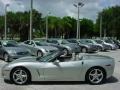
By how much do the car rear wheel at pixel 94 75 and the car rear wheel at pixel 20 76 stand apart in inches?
79.8

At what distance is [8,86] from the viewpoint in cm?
1008

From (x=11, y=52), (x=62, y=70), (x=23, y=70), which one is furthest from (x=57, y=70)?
(x=11, y=52)

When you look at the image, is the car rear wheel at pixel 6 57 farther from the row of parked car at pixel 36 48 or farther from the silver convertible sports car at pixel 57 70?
the silver convertible sports car at pixel 57 70

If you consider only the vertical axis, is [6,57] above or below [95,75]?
above

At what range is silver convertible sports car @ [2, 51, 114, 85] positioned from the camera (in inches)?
409

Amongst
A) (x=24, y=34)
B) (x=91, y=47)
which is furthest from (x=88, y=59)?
(x=24, y=34)

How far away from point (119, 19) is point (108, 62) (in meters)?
65.9

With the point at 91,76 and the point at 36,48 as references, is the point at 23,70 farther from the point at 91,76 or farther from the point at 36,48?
the point at 36,48

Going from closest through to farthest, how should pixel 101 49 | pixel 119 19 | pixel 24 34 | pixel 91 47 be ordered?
pixel 91 47 → pixel 101 49 → pixel 24 34 → pixel 119 19

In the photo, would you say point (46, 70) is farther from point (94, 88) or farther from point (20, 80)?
point (94, 88)

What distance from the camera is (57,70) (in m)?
10.4

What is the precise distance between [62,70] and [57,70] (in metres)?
0.17

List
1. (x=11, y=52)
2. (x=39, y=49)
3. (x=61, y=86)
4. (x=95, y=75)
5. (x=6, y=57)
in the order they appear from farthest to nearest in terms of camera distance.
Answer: (x=39, y=49) → (x=6, y=57) → (x=11, y=52) → (x=95, y=75) → (x=61, y=86)

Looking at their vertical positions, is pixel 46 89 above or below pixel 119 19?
below
